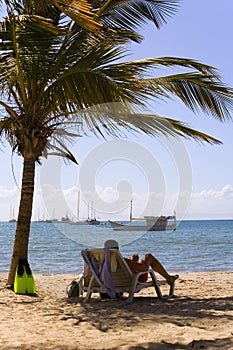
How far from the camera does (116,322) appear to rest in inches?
209

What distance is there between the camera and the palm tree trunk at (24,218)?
26.5 ft

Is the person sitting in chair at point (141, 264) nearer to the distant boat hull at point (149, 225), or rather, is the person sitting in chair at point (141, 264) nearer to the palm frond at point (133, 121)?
the palm frond at point (133, 121)

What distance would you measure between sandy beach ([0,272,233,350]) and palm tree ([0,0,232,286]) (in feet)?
6.44

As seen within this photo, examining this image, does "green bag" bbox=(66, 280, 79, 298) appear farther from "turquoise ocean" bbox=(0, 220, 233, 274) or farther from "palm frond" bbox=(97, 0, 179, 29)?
"turquoise ocean" bbox=(0, 220, 233, 274)

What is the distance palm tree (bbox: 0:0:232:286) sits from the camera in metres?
7.28

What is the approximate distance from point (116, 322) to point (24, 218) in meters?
3.23

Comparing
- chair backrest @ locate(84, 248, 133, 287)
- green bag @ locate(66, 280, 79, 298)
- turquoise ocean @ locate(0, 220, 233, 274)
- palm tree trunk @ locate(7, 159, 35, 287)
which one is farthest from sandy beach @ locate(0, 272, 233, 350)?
turquoise ocean @ locate(0, 220, 233, 274)

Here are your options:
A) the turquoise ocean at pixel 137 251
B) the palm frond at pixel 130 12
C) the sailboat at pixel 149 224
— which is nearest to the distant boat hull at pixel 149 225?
the sailboat at pixel 149 224

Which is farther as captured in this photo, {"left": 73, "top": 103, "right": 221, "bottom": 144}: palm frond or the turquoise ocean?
the turquoise ocean

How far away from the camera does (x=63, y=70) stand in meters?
7.63

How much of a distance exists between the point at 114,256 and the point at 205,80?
2972 mm

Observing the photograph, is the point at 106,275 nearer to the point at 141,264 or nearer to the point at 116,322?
the point at 141,264

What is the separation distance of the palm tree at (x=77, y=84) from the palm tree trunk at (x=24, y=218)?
0.01m

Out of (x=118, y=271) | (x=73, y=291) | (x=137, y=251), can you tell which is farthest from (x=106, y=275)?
(x=137, y=251)
